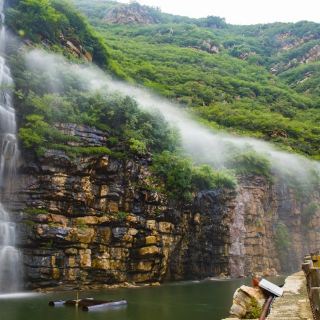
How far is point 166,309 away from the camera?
23.3 m

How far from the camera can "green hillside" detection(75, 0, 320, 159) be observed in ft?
247

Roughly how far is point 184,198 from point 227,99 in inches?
1943

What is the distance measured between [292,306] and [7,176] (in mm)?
23798

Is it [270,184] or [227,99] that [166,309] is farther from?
[227,99]

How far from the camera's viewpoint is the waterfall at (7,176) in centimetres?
3095

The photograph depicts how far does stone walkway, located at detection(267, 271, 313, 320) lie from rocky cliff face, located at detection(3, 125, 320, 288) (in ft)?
57.2

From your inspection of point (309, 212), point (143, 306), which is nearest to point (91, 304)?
point (143, 306)

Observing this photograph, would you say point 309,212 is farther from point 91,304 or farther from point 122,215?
point 91,304

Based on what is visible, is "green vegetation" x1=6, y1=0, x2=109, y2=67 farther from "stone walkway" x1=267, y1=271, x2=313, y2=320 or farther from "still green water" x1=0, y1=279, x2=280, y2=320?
"stone walkway" x1=267, y1=271, x2=313, y2=320

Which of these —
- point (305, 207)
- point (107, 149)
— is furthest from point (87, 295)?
point (305, 207)

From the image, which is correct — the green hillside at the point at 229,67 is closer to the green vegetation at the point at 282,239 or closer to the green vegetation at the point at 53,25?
the green vegetation at the point at 53,25

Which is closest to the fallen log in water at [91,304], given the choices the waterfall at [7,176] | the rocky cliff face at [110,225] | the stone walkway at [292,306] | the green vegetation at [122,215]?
the waterfall at [7,176]

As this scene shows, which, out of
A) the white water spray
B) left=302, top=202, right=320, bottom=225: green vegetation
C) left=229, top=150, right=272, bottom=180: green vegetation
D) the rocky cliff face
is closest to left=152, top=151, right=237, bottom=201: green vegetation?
the rocky cliff face

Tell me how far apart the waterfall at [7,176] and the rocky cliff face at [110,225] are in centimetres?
62
